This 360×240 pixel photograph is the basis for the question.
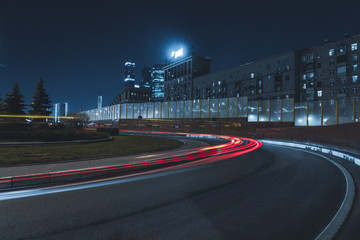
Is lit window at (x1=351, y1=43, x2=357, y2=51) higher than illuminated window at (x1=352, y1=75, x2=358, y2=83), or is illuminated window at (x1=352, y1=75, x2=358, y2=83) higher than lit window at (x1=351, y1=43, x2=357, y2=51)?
lit window at (x1=351, y1=43, x2=357, y2=51)

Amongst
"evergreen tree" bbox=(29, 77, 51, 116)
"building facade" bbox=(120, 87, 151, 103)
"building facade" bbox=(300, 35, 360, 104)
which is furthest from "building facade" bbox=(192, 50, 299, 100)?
"building facade" bbox=(120, 87, 151, 103)

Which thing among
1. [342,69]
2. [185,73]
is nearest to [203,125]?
[342,69]

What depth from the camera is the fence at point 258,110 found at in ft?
94.5

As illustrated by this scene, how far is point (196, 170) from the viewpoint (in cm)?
950

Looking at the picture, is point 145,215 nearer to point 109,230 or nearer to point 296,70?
point 109,230

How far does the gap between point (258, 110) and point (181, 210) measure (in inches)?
1381

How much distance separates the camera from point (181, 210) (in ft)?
15.9

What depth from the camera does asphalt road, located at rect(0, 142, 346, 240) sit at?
12.6 ft

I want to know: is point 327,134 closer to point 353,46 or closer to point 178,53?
point 353,46

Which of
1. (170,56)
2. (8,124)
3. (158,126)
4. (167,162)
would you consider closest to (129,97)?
(170,56)

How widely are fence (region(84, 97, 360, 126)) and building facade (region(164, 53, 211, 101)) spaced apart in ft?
169

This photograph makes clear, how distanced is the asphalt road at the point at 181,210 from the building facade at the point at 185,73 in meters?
96.7

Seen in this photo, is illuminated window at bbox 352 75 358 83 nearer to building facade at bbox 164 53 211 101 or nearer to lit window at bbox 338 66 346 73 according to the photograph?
lit window at bbox 338 66 346 73

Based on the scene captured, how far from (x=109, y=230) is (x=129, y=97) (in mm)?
188575
